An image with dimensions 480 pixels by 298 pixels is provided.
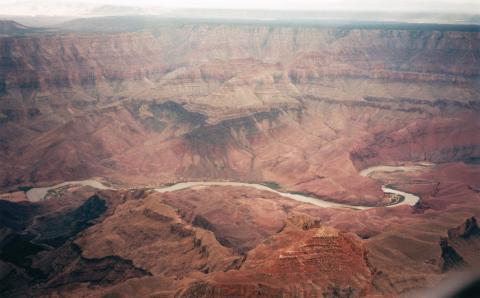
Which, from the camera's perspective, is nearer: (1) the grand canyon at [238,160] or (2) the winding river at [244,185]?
(1) the grand canyon at [238,160]

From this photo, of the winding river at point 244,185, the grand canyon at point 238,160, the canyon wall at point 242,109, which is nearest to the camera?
the grand canyon at point 238,160

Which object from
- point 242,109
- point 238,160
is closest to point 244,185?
point 238,160

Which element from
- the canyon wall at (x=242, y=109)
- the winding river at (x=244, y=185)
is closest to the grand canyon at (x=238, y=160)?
the canyon wall at (x=242, y=109)

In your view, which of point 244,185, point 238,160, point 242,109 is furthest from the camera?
point 242,109

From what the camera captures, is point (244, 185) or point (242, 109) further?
point (242, 109)

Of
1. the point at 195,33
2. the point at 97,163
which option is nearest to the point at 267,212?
the point at 97,163

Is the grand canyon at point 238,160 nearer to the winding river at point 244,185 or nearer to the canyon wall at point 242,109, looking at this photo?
the canyon wall at point 242,109

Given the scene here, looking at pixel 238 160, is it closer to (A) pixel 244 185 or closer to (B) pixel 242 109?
(A) pixel 244 185

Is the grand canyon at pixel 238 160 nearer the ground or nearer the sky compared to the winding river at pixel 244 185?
nearer the sky

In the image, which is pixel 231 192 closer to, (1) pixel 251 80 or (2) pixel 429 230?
(2) pixel 429 230

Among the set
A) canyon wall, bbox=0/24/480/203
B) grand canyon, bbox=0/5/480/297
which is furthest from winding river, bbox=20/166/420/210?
canyon wall, bbox=0/24/480/203

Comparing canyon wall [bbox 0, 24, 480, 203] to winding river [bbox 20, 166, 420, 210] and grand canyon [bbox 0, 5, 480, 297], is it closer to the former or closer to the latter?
grand canyon [bbox 0, 5, 480, 297]
